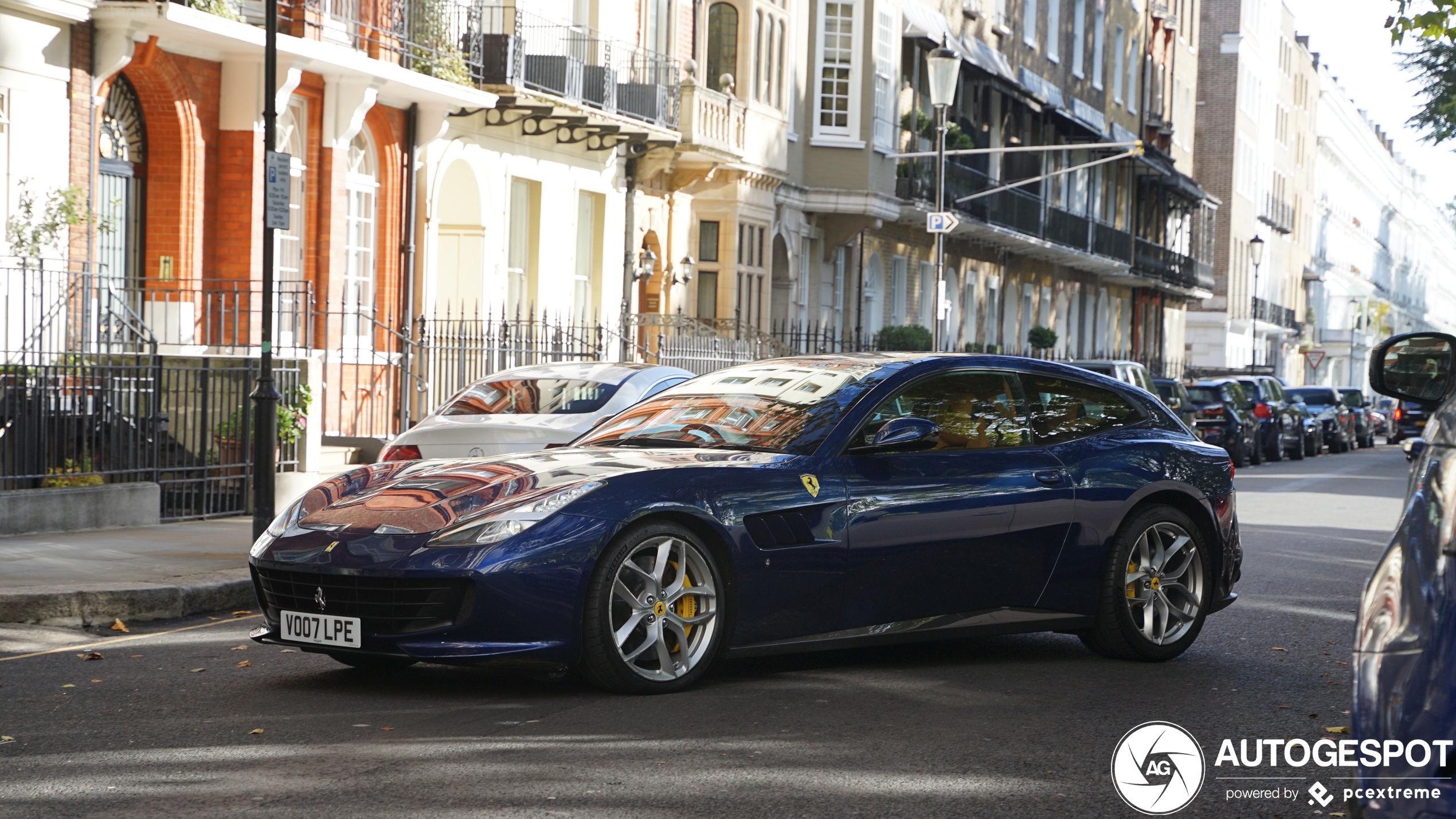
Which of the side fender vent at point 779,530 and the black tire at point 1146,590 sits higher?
the side fender vent at point 779,530

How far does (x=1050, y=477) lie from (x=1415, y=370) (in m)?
3.19

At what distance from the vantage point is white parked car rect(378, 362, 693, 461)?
1320 centimetres

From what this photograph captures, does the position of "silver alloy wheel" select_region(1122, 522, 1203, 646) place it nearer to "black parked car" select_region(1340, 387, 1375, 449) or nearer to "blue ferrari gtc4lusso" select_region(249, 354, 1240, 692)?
"blue ferrari gtc4lusso" select_region(249, 354, 1240, 692)

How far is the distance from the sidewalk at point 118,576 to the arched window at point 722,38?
61.0ft

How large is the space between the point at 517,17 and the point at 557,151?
263 centimetres

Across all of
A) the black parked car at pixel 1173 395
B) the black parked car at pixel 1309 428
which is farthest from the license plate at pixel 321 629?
the black parked car at pixel 1309 428

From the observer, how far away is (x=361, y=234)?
73.4ft

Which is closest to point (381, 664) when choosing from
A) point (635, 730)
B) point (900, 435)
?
point (635, 730)

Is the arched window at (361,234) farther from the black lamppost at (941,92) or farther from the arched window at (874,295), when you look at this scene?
the arched window at (874,295)

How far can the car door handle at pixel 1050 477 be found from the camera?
829 cm

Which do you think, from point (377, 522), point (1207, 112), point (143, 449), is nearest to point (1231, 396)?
point (143, 449)

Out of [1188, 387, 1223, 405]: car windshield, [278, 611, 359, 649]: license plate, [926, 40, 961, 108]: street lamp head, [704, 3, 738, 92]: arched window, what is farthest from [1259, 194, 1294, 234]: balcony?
[278, 611, 359, 649]: license plate

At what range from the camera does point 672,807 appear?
5387 mm

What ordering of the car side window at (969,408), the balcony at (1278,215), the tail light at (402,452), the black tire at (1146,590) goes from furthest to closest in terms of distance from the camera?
the balcony at (1278,215) < the tail light at (402,452) < the black tire at (1146,590) < the car side window at (969,408)
